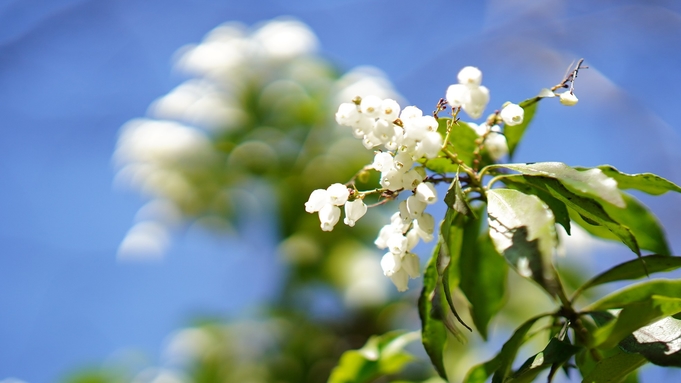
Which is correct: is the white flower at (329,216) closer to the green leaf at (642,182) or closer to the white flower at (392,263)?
the white flower at (392,263)

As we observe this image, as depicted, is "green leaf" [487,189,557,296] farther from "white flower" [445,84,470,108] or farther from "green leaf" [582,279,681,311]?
"green leaf" [582,279,681,311]

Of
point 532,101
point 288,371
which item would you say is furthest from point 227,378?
point 532,101

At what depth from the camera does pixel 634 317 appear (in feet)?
2.18

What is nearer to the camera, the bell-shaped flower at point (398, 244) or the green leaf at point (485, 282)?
the bell-shaped flower at point (398, 244)

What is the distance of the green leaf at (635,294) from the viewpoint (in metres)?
0.83

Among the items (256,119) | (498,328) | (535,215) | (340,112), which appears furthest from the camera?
(256,119)

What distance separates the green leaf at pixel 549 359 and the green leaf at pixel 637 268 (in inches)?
7.5

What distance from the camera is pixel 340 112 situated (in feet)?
2.58

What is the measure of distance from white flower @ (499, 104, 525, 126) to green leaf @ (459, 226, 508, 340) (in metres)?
0.23

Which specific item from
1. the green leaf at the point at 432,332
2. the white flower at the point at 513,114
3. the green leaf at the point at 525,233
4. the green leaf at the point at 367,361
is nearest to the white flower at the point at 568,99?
the white flower at the point at 513,114

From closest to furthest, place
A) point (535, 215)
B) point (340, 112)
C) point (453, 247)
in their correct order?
point (535, 215), point (340, 112), point (453, 247)

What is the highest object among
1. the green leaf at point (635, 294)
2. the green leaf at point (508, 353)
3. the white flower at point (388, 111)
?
the white flower at point (388, 111)

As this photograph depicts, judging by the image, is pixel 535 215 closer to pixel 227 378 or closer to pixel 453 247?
pixel 453 247

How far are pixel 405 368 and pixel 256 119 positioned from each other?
57.8 inches
